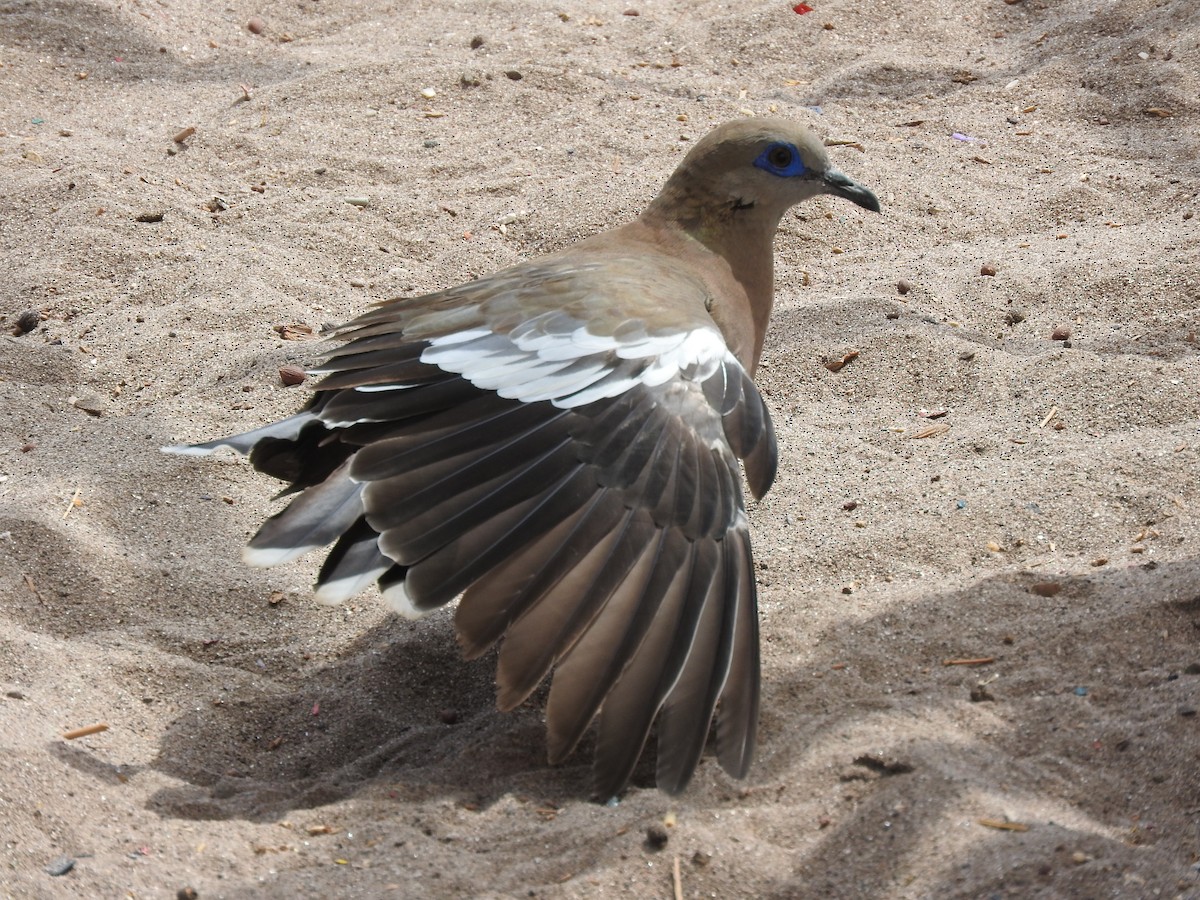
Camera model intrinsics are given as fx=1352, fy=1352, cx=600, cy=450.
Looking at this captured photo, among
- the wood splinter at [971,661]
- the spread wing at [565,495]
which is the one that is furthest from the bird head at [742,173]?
the wood splinter at [971,661]

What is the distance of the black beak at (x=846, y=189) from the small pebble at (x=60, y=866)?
8.90ft

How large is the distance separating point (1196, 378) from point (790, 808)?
2298 millimetres

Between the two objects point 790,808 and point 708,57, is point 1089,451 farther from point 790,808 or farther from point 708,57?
point 708,57

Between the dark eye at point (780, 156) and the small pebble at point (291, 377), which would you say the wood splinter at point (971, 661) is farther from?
the small pebble at point (291, 377)

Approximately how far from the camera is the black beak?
3.99 meters

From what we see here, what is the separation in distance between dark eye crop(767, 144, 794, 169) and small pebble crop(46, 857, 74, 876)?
257cm

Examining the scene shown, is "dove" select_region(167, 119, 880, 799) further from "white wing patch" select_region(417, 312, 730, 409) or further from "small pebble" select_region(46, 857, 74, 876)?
"small pebble" select_region(46, 857, 74, 876)

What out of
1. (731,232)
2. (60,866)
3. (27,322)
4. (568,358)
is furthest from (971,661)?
(27,322)

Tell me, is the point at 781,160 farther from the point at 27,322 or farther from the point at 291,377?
the point at 27,322

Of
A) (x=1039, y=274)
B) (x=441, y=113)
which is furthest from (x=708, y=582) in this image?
(x=441, y=113)

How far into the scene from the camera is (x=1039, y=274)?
481cm

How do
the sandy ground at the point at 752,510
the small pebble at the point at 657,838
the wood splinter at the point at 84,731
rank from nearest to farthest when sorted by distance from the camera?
the small pebble at the point at 657,838 < the sandy ground at the point at 752,510 < the wood splinter at the point at 84,731

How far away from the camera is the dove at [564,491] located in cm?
255

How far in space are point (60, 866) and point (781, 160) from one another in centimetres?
262
